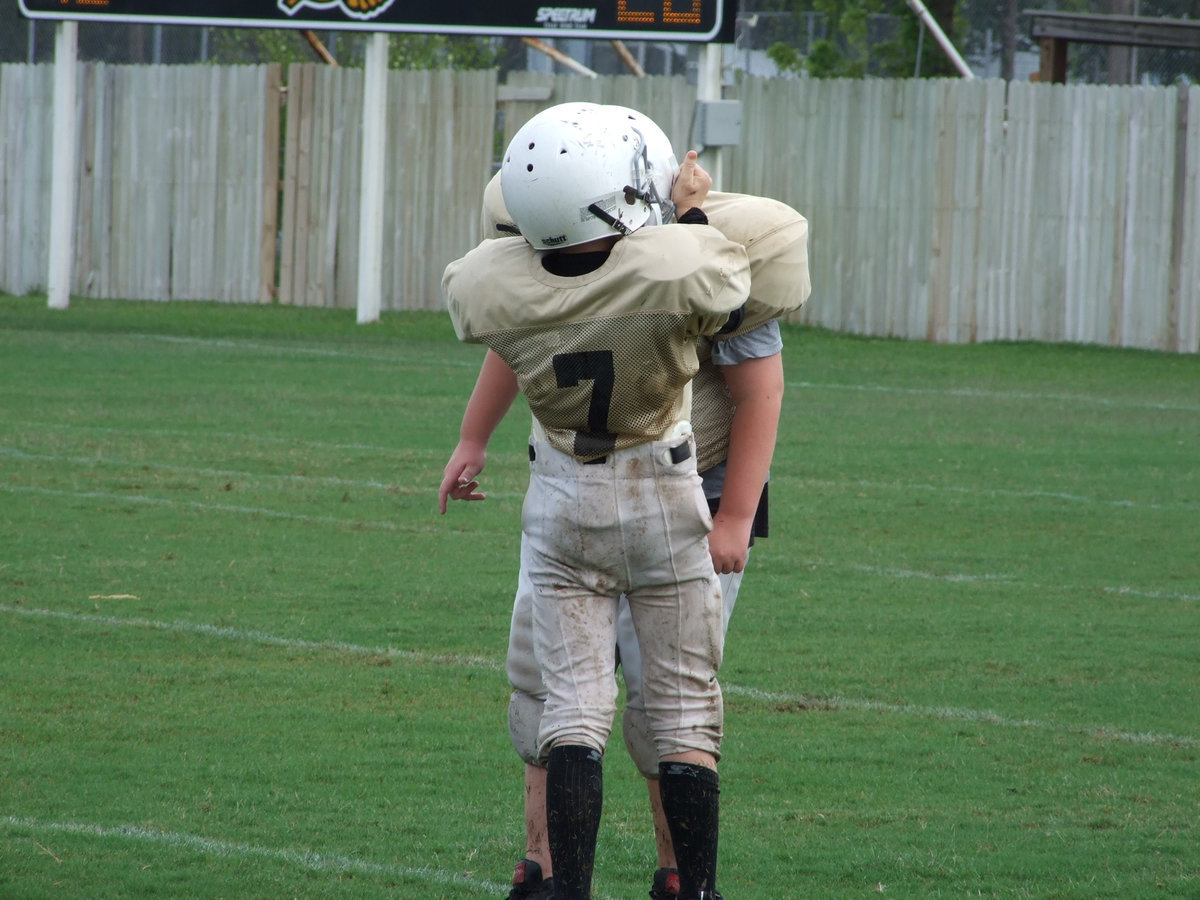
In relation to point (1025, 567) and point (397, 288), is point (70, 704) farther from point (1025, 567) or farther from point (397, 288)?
point (397, 288)

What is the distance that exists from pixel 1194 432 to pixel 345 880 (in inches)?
395

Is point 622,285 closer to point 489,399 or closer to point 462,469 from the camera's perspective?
point 489,399

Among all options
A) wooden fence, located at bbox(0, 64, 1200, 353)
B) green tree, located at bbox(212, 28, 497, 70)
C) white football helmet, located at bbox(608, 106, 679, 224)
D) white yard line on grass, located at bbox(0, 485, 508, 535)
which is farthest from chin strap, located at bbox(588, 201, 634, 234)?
green tree, located at bbox(212, 28, 497, 70)

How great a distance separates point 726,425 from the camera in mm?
3836

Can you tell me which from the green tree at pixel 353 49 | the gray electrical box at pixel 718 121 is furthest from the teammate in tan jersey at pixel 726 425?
the green tree at pixel 353 49

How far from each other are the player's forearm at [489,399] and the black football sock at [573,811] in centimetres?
Result: 80

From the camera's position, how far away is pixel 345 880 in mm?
4043

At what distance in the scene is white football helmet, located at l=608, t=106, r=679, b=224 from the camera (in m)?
3.51

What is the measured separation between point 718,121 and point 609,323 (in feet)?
50.1

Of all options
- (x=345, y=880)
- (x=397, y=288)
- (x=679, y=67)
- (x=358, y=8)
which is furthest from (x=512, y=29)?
(x=345, y=880)

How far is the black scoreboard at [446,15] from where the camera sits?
1775 cm

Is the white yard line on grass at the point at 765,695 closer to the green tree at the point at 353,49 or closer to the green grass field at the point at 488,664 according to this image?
the green grass field at the point at 488,664

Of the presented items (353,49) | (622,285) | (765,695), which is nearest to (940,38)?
(353,49)

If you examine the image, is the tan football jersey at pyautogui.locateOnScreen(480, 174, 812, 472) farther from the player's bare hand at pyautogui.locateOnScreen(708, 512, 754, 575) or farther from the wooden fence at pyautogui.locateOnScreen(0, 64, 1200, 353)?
the wooden fence at pyautogui.locateOnScreen(0, 64, 1200, 353)
